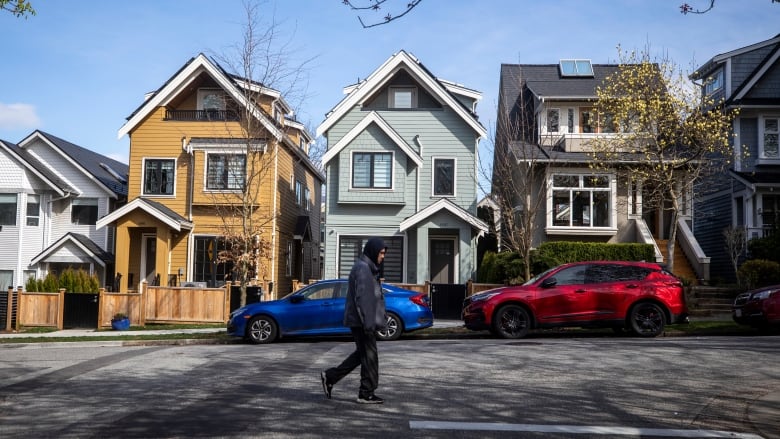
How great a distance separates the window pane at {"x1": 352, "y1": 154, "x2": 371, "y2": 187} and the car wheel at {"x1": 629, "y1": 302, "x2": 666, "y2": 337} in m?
13.6

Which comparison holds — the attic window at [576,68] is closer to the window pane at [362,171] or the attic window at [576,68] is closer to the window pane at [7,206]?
the window pane at [362,171]

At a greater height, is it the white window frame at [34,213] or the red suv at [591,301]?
the white window frame at [34,213]

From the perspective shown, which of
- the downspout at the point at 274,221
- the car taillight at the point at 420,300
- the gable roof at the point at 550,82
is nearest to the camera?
the car taillight at the point at 420,300

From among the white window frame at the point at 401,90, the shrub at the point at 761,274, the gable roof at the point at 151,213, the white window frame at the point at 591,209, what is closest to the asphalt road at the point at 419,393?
the shrub at the point at 761,274

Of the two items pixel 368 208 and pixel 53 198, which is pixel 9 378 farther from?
pixel 53 198

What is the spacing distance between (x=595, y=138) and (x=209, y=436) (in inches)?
880

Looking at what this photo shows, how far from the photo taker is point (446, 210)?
85.2ft

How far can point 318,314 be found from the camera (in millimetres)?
15906

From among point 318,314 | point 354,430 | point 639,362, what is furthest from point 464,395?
point 318,314

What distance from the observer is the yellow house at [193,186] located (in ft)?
86.4

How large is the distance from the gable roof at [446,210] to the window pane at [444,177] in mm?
1863

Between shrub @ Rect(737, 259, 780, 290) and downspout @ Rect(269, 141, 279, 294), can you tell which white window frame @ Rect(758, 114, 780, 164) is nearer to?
shrub @ Rect(737, 259, 780, 290)

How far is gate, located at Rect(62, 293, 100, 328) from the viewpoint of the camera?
22.6 meters

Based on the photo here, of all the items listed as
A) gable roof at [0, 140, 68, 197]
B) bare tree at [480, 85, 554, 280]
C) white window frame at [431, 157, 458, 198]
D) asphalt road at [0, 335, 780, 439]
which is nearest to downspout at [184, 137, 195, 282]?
gable roof at [0, 140, 68, 197]
